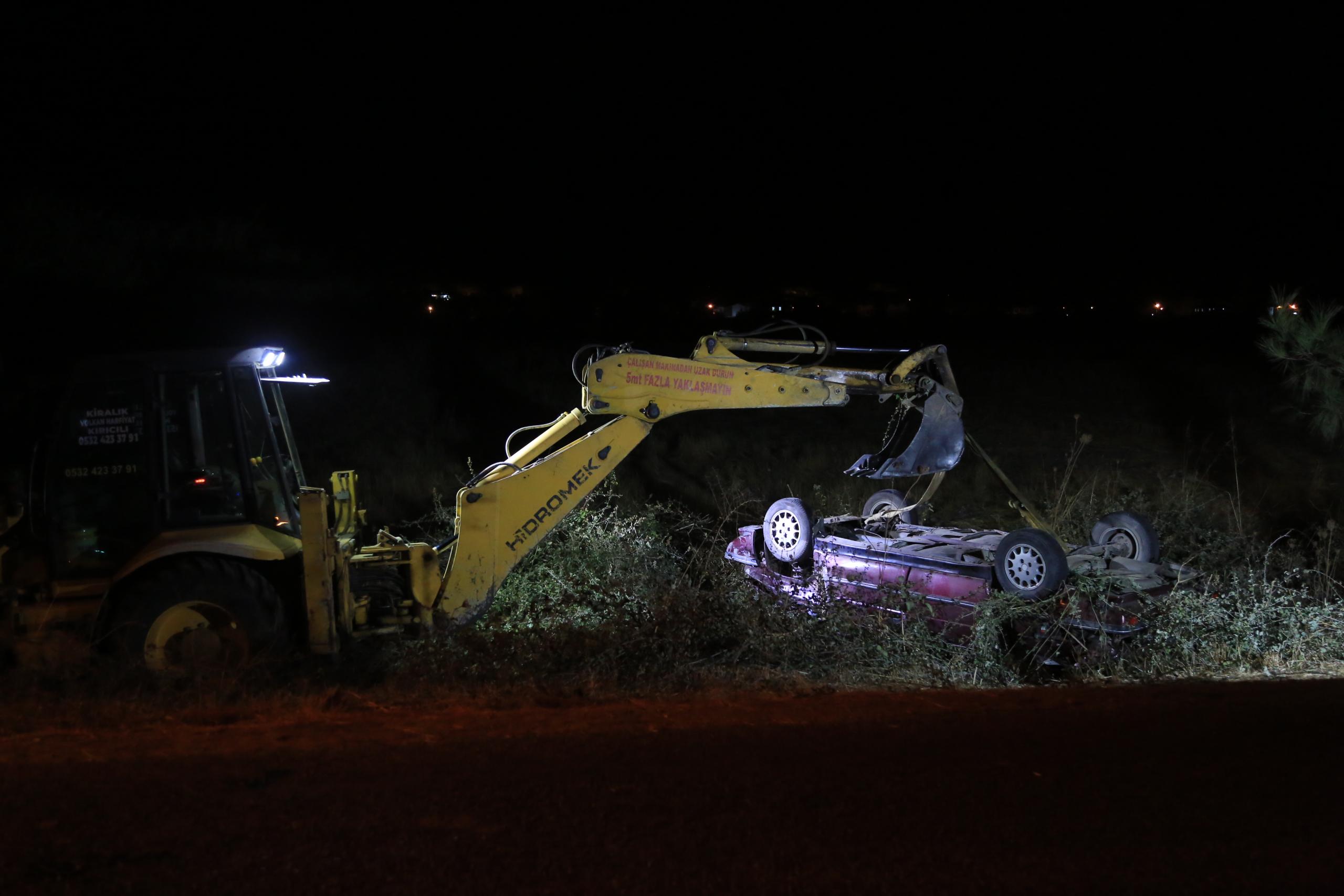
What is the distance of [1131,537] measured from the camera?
8844 mm

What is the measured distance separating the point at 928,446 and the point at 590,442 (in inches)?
117

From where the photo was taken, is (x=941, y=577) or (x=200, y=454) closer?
(x=200, y=454)

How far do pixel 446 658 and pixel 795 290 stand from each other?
4248 cm

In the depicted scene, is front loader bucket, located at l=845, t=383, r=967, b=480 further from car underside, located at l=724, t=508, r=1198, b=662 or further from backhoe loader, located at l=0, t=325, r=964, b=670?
backhoe loader, located at l=0, t=325, r=964, b=670

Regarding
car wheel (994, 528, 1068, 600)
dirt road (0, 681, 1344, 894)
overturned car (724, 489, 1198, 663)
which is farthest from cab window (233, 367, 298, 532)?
car wheel (994, 528, 1068, 600)

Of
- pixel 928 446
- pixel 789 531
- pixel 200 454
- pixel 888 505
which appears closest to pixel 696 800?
pixel 200 454

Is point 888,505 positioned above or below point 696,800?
above

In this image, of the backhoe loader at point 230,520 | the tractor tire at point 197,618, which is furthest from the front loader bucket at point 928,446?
the tractor tire at point 197,618

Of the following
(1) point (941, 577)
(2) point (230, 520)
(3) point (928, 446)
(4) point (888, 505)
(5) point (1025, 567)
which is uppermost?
(3) point (928, 446)

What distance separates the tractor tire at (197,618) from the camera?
259 inches

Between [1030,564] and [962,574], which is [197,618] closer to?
[962,574]

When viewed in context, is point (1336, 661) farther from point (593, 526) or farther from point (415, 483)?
point (415, 483)

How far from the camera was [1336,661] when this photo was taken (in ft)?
24.0

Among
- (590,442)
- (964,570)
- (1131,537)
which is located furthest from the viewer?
(1131,537)
